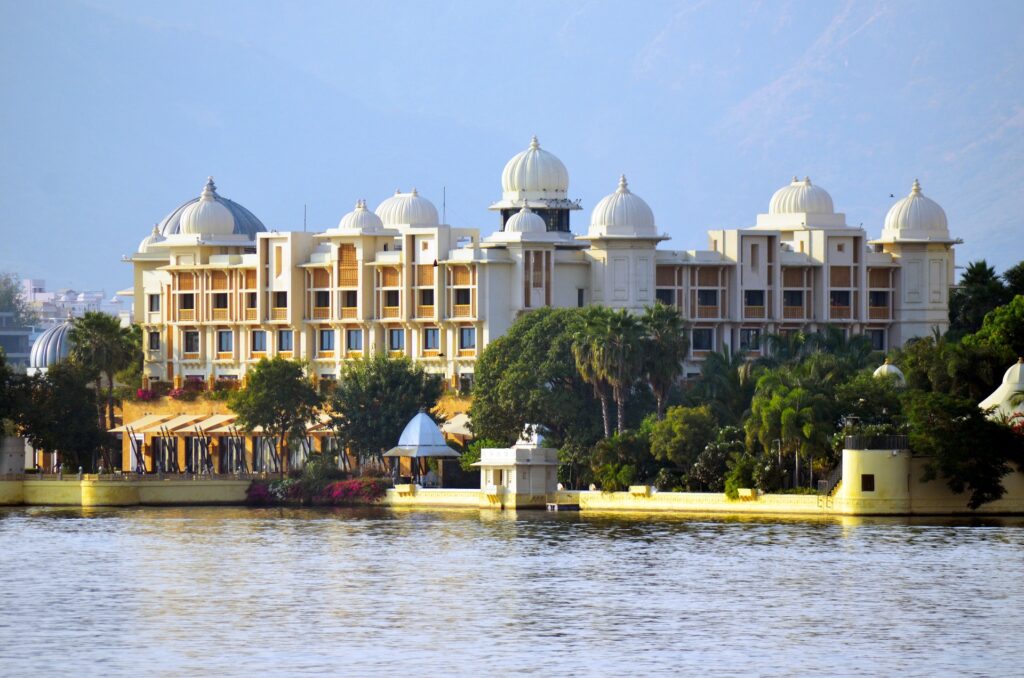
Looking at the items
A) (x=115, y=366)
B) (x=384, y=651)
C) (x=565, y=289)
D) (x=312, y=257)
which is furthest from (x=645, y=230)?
(x=384, y=651)

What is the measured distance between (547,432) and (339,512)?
1000cm

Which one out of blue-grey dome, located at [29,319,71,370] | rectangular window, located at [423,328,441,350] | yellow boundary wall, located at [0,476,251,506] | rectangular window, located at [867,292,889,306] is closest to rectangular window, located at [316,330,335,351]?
rectangular window, located at [423,328,441,350]

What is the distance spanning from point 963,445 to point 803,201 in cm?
4697

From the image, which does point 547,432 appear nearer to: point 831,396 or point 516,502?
point 516,502

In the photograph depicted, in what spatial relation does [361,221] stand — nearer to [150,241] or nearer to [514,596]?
[150,241]

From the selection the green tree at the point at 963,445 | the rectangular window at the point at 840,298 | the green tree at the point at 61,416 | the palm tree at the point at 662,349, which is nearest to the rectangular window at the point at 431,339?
the green tree at the point at 61,416

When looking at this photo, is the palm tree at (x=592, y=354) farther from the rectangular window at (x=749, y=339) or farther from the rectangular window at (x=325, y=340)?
the rectangular window at (x=325, y=340)

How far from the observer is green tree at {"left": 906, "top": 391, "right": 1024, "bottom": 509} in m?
110

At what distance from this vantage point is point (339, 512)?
12619 cm

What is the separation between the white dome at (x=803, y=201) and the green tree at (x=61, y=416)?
1541 inches

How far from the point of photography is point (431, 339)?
147500 millimetres

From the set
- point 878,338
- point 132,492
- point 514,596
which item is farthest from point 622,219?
point 514,596

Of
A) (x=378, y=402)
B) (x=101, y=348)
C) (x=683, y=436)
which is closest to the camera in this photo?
(x=683, y=436)

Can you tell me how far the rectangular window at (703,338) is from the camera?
14862cm
